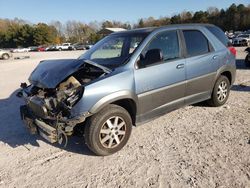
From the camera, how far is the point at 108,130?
399 cm

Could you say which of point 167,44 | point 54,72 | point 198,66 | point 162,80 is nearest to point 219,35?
point 198,66

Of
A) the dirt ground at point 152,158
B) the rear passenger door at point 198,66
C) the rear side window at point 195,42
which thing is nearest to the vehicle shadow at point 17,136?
the dirt ground at point 152,158

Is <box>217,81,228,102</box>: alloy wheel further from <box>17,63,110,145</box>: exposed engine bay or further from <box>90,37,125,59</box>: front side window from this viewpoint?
<box>17,63,110,145</box>: exposed engine bay

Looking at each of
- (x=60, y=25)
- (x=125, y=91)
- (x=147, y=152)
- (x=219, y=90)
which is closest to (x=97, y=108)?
(x=125, y=91)

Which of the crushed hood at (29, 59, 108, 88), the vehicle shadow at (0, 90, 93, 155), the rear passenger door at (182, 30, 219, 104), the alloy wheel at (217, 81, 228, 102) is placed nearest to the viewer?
the crushed hood at (29, 59, 108, 88)

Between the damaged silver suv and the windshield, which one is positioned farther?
the windshield

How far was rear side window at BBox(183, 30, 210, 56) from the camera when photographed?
506cm

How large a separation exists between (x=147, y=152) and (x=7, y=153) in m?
2.24

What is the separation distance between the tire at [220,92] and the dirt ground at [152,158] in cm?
40

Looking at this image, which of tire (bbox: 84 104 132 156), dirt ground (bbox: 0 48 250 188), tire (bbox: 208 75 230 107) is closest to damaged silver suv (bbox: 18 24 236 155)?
tire (bbox: 84 104 132 156)

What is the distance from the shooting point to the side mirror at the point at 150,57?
14.0 ft

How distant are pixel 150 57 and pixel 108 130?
1.33 m

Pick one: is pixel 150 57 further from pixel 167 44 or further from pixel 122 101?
pixel 122 101

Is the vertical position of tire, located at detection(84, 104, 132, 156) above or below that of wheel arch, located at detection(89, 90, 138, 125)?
below
